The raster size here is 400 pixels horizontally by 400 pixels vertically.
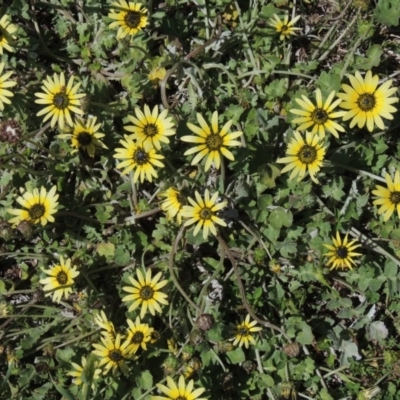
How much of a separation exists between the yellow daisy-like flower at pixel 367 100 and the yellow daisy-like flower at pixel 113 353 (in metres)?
2.29

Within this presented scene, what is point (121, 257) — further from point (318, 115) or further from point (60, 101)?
point (318, 115)

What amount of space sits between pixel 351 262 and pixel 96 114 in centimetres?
232

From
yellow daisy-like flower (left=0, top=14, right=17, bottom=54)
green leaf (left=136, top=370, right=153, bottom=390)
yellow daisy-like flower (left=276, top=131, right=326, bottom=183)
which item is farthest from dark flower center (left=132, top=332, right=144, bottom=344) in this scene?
yellow daisy-like flower (left=0, top=14, right=17, bottom=54)

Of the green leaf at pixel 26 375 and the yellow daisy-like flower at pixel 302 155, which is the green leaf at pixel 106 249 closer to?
the green leaf at pixel 26 375

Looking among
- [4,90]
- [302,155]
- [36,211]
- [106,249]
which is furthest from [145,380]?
[4,90]

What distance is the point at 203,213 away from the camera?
13.9ft

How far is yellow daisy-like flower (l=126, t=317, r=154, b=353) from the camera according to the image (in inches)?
177

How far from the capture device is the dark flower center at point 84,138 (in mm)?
4691

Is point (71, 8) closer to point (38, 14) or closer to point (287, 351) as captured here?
point (38, 14)

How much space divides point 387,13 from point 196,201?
210 cm

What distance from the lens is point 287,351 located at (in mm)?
4473

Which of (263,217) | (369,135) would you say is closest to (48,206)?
(263,217)

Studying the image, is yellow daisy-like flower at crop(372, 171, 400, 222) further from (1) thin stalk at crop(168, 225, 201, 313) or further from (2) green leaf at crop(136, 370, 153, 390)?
(2) green leaf at crop(136, 370, 153, 390)

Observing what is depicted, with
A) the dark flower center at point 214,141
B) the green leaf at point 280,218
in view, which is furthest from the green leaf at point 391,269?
the dark flower center at point 214,141
